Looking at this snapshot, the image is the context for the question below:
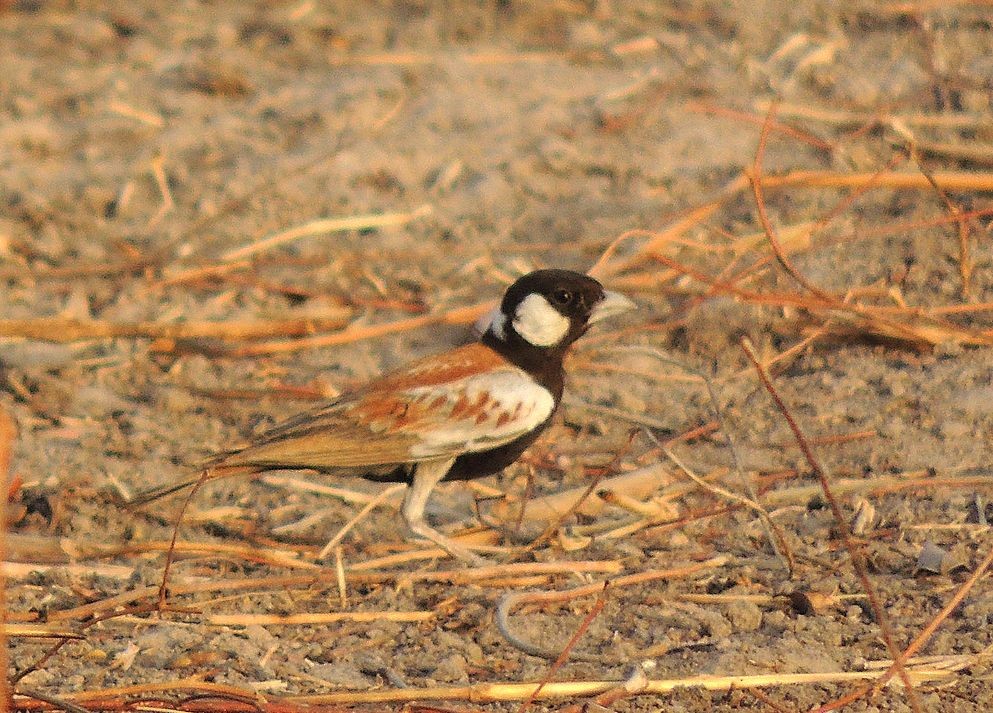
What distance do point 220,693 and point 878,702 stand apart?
1.56 metres

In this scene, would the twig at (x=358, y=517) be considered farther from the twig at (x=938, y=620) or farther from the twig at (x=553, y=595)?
the twig at (x=938, y=620)

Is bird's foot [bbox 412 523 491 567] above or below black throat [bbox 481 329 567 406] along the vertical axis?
below

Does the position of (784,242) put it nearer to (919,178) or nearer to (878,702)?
(919,178)

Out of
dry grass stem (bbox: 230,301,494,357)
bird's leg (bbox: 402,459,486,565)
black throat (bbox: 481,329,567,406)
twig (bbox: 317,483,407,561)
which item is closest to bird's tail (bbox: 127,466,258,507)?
twig (bbox: 317,483,407,561)

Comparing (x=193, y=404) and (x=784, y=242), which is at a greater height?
(x=784, y=242)

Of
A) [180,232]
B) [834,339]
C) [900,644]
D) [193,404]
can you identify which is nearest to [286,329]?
[193,404]

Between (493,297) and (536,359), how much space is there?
1728 mm

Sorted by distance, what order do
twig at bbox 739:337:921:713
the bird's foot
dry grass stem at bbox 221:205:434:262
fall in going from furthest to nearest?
dry grass stem at bbox 221:205:434:262, the bird's foot, twig at bbox 739:337:921:713

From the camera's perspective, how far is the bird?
489 cm

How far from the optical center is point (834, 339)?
20.0 feet

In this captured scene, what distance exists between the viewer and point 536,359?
202 inches

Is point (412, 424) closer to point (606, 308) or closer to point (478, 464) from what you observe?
point (478, 464)

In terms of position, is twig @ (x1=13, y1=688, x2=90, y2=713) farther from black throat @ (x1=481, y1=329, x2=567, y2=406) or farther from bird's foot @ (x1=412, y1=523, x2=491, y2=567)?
black throat @ (x1=481, y1=329, x2=567, y2=406)

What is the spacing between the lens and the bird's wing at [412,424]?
16.0 ft
